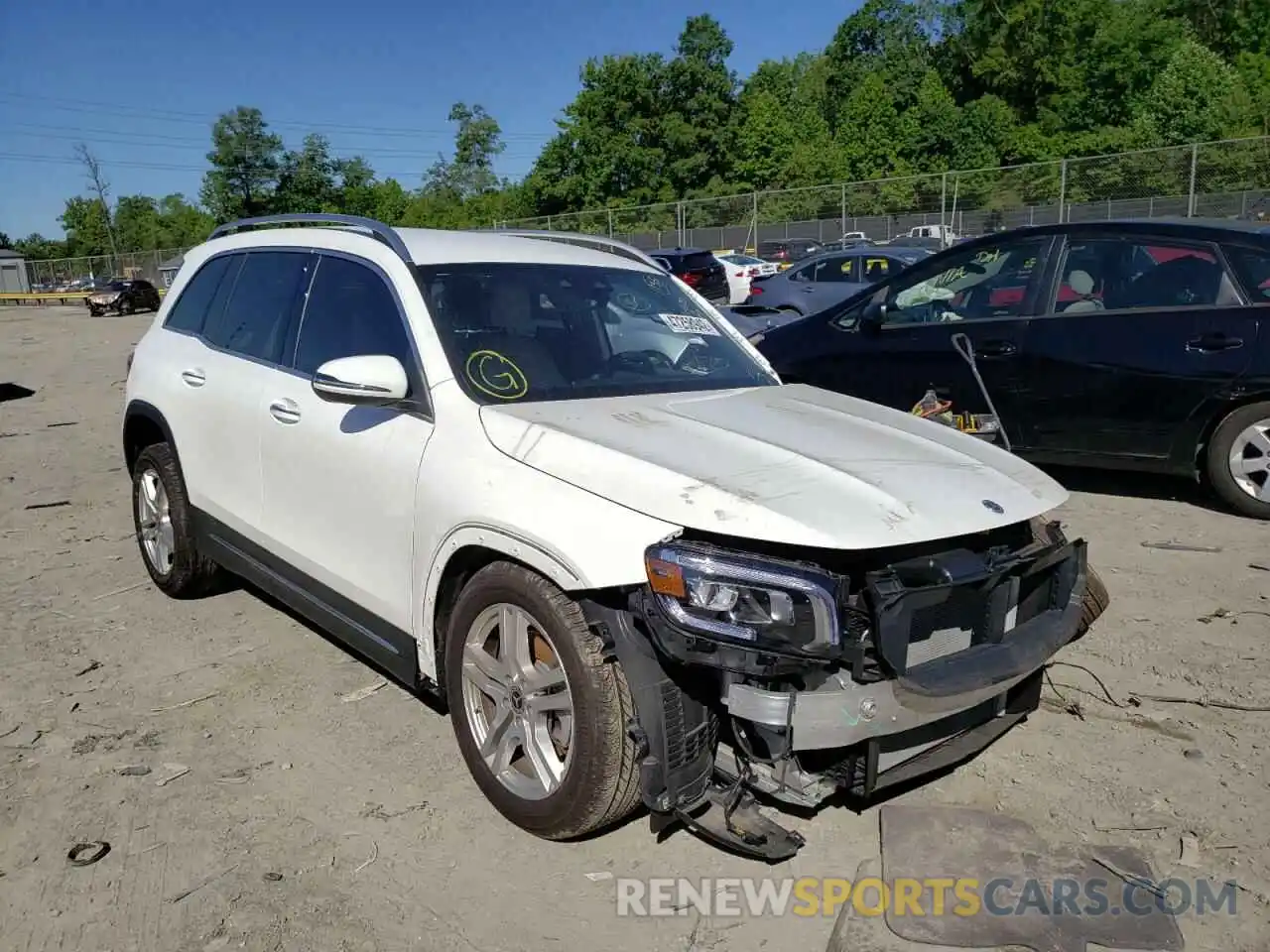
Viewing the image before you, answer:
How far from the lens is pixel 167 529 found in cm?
512

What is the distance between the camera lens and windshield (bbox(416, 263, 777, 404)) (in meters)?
3.45

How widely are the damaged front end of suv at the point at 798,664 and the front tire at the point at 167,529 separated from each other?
9.87 ft

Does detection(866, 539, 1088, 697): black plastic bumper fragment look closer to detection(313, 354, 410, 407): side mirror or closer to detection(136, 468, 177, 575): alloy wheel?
detection(313, 354, 410, 407): side mirror

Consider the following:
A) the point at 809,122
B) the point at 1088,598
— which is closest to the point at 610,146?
the point at 809,122

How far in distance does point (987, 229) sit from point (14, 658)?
98.6 ft

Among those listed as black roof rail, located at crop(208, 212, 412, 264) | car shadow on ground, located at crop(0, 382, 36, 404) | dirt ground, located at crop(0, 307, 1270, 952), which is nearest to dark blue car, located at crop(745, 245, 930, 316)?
car shadow on ground, located at crop(0, 382, 36, 404)

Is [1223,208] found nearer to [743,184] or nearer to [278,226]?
[278,226]

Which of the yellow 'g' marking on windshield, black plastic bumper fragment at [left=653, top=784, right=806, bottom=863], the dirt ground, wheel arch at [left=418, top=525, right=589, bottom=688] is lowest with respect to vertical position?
the dirt ground

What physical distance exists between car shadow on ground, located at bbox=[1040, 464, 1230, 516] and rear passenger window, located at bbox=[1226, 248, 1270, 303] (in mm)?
1209

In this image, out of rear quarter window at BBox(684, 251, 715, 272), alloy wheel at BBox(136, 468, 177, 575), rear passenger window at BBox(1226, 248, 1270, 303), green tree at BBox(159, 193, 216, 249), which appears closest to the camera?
alloy wheel at BBox(136, 468, 177, 575)

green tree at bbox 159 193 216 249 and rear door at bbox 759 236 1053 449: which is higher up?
green tree at bbox 159 193 216 249

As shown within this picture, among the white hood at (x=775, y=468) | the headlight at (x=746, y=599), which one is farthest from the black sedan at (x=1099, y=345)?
the headlight at (x=746, y=599)

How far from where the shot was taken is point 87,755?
12.0ft

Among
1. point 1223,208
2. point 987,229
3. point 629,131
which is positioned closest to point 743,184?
point 629,131
